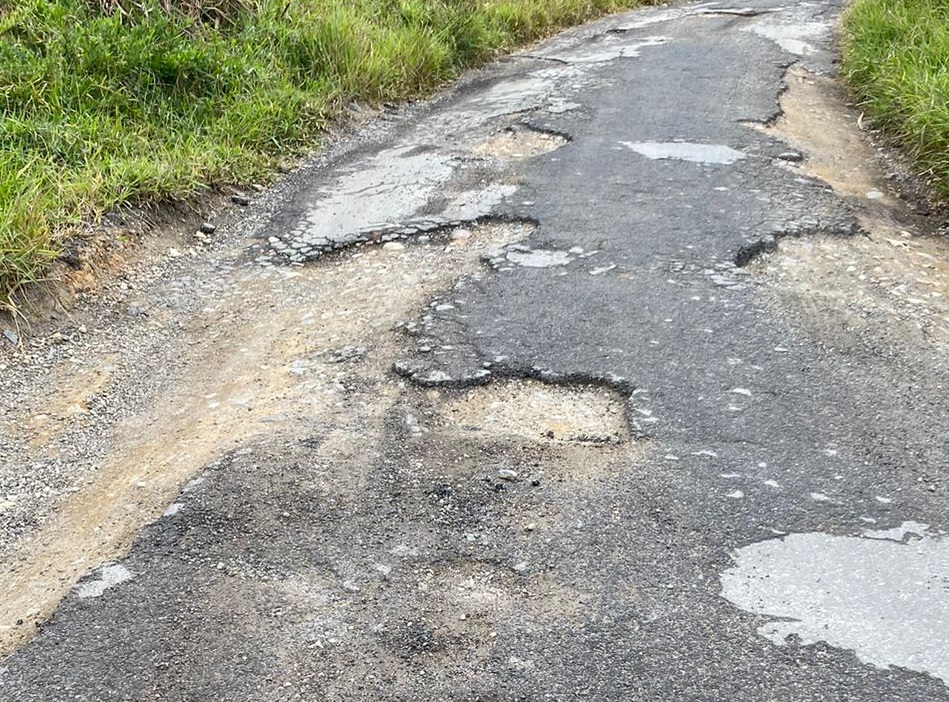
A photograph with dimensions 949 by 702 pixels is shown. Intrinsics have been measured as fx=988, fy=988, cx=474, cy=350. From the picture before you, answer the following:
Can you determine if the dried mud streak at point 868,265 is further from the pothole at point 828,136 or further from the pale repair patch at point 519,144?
the pale repair patch at point 519,144

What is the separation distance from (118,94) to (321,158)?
112 cm

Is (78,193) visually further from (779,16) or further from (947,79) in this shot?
(779,16)

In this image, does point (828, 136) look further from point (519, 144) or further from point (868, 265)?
point (868, 265)

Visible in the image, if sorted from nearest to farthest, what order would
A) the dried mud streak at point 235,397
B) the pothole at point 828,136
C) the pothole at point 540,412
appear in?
1. the dried mud streak at point 235,397
2. the pothole at point 540,412
3. the pothole at point 828,136

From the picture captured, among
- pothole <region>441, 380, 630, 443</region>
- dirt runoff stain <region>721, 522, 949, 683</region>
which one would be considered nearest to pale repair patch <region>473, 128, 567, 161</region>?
pothole <region>441, 380, 630, 443</region>

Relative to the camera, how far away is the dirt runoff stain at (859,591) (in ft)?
7.04

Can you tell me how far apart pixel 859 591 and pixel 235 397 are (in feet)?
6.61

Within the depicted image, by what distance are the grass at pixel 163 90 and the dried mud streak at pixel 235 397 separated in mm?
878

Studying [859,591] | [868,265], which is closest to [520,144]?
[868,265]

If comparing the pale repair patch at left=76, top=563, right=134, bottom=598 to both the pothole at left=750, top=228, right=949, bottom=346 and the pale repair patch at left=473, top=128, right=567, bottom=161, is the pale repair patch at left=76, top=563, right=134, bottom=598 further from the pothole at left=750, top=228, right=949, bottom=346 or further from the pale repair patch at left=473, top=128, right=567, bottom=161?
the pale repair patch at left=473, top=128, right=567, bottom=161

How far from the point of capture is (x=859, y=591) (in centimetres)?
230

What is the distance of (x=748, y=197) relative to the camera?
4691 millimetres

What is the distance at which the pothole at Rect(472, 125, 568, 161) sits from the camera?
18.0 ft

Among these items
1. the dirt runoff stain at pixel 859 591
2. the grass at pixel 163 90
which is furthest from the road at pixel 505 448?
the grass at pixel 163 90
